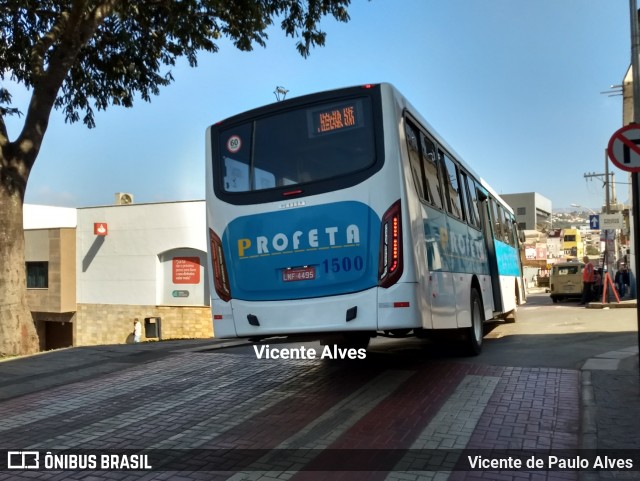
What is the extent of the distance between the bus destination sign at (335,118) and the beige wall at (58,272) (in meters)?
24.4

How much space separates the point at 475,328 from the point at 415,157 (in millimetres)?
3661

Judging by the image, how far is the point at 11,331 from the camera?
1127 centimetres

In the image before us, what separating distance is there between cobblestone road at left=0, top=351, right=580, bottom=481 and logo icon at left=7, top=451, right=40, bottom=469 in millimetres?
133

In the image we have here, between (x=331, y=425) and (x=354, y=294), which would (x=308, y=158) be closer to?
(x=354, y=294)

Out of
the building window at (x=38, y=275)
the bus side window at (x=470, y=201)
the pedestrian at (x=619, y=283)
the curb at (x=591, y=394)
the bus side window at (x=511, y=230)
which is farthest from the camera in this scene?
the building window at (x=38, y=275)

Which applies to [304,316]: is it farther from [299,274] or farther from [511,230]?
[511,230]

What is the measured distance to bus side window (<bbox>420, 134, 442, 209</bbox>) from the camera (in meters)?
6.85

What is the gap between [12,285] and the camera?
37.6 ft

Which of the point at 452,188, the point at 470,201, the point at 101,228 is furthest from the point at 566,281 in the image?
the point at 101,228

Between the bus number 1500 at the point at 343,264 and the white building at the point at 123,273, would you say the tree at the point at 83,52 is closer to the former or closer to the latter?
the bus number 1500 at the point at 343,264

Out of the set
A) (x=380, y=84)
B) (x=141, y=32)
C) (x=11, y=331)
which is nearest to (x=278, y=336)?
(x=380, y=84)

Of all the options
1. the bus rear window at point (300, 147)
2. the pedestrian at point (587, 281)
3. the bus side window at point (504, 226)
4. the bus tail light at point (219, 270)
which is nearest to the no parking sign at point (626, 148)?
the bus rear window at point (300, 147)

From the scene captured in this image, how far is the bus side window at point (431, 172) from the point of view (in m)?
6.85

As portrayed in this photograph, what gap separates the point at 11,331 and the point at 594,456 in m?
11.2
